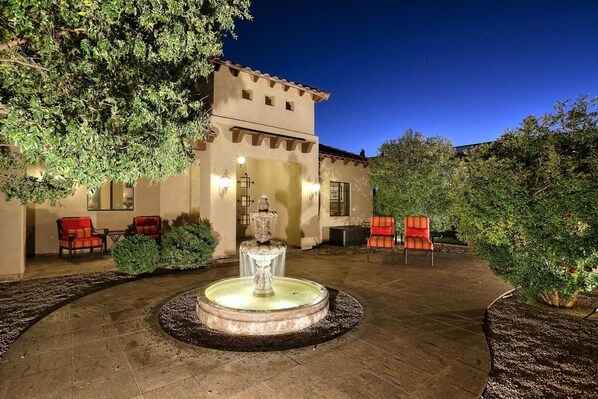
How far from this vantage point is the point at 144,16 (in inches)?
135

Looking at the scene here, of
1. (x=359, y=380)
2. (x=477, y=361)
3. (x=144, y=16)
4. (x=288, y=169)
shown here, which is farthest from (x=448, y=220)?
(x=144, y=16)

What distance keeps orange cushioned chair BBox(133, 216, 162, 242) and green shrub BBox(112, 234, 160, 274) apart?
3408mm

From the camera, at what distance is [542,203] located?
4645 millimetres

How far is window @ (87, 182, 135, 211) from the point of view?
36.1ft

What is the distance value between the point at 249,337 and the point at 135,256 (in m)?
4.56

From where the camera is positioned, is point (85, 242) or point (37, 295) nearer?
point (37, 295)

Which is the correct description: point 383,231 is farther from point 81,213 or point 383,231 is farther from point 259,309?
point 81,213

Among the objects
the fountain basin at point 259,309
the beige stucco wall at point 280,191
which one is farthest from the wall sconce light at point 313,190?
the fountain basin at point 259,309

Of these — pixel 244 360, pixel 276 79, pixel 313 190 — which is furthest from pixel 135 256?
pixel 276 79

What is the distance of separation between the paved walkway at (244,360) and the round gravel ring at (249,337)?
0.50 feet

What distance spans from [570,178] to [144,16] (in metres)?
6.03

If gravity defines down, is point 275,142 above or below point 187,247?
above

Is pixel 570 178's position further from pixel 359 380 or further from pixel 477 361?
pixel 359 380

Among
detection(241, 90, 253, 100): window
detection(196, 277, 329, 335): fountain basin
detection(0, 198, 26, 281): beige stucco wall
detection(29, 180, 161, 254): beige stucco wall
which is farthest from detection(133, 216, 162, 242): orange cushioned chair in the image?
detection(196, 277, 329, 335): fountain basin
